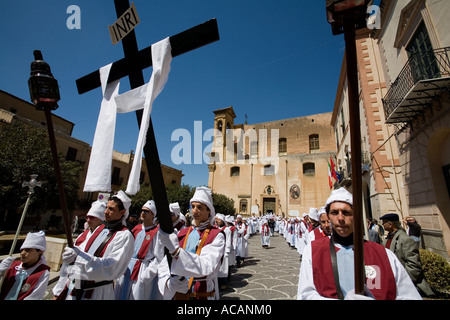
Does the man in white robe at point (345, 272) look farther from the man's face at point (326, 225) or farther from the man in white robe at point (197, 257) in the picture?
the man's face at point (326, 225)

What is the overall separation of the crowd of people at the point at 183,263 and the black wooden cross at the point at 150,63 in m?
0.29

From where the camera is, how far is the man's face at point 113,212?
9.57 feet

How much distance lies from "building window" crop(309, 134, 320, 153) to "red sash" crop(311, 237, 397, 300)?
113 ft

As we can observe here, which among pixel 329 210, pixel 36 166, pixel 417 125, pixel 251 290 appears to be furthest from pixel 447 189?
pixel 36 166

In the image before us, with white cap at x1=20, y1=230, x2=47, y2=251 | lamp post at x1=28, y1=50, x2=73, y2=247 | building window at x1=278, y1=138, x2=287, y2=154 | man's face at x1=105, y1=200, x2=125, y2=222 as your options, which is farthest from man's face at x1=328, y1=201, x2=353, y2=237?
building window at x1=278, y1=138, x2=287, y2=154

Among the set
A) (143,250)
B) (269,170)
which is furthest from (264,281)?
(269,170)

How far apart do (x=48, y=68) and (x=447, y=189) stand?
9875 mm

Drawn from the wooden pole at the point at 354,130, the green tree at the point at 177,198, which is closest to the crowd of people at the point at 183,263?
the wooden pole at the point at 354,130

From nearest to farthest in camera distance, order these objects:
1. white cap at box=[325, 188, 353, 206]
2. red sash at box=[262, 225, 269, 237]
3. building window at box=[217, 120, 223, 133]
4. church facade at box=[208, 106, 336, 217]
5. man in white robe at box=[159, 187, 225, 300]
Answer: man in white robe at box=[159, 187, 225, 300], white cap at box=[325, 188, 353, 206], red sash at box=[262, 225, 269, 237], church facade at box=[208, 106, 336, 217], building window at box=[217, 120, 223, 133]

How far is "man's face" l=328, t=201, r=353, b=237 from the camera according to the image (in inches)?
79.4

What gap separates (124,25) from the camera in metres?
1.78

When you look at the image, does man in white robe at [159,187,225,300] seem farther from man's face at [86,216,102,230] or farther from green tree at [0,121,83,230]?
green tree at [0,121,83,230]

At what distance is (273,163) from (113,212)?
3266cm
